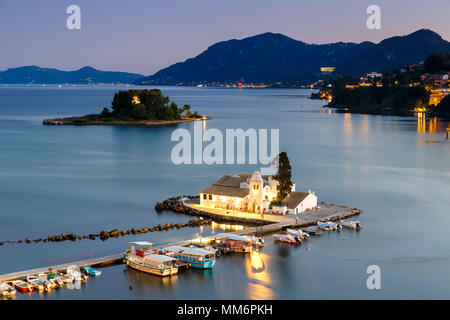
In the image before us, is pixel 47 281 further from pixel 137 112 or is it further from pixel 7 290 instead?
pixel 137 112

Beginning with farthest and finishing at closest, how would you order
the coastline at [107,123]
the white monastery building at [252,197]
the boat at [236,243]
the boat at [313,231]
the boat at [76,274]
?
1. the coastline at [107,123]
2. the white monastery building at [252,197]
3. the boat at [313,231]
4. the boat at [236,243]
5. the boat at [76,274]

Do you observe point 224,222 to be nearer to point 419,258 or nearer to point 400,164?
point 419,258

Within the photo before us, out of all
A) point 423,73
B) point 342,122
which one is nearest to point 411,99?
point 423,73

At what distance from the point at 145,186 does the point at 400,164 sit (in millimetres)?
20099

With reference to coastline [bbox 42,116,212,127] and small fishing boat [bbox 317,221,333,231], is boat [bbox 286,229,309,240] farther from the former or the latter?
coastline [bbox 42,116,212,127]

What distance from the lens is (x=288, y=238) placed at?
20.5m

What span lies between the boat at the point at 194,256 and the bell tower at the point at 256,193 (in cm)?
546

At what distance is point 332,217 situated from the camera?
23766 millimetres

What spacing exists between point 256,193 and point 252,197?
314 mm

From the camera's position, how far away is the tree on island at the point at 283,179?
24.1 metres

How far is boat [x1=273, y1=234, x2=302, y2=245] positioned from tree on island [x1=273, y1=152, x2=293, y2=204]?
11.5 feet

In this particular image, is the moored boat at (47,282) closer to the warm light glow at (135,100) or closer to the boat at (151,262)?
the boat at (151,262)

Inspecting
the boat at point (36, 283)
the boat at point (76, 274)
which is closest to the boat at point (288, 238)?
the boat at point (76, 274)

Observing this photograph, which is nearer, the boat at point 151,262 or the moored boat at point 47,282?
the moored boat at point 47,282
